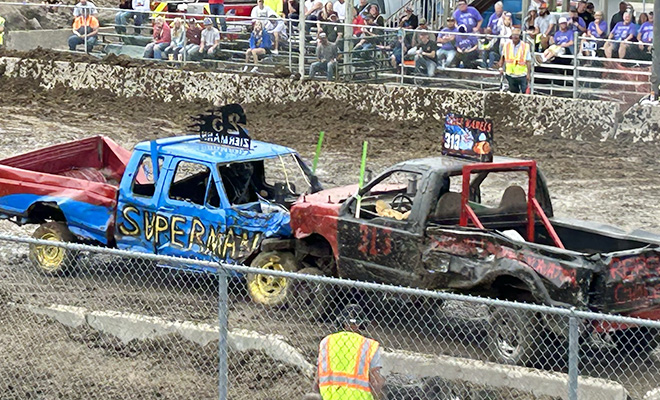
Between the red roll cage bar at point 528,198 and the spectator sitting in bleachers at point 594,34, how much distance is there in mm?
10074

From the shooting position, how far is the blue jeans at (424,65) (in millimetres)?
22375

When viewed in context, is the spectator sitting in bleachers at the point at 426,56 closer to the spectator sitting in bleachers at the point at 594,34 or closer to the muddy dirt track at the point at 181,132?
the muddy dirt track at the point at 181,132

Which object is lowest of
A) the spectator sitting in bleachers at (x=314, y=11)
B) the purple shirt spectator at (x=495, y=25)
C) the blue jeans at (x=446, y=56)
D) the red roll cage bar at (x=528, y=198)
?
the red roll cage bar at (x=528, y=198)

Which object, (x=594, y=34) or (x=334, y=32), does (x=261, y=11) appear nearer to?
(x=334, y=32)

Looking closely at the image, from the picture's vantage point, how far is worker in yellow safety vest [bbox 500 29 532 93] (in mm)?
→ 21344

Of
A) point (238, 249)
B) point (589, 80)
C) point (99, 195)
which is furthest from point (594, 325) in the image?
point (589, 80)

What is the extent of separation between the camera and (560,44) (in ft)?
71.1

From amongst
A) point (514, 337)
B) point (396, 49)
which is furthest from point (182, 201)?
point (396, 49)

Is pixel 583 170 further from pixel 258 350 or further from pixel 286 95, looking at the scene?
pixel 258 350

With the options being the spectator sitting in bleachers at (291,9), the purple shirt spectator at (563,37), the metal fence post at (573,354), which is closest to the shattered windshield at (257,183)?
the metal fence post at (573,354)

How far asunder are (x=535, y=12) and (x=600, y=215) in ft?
27.3

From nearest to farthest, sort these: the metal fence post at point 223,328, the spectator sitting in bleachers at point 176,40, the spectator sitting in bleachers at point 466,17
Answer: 1. the metal fence post at point 223,328
2. the spectator sitting in bleachers at point 466,17
3. the spectator sitting in bleachers at point 176,40

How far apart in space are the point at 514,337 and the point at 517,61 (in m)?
11.8

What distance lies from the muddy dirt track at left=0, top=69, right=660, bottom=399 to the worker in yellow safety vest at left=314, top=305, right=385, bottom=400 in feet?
6.50
